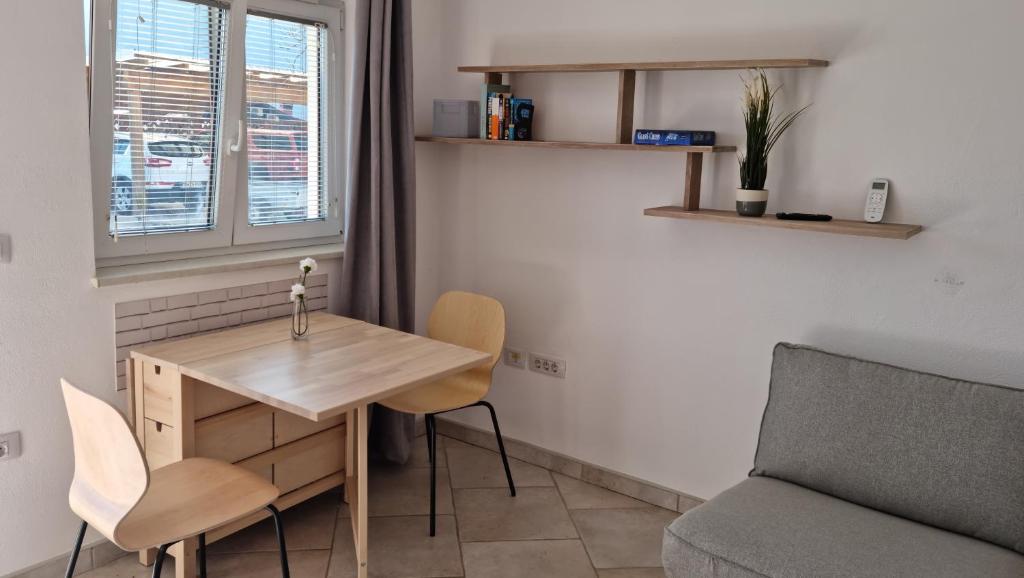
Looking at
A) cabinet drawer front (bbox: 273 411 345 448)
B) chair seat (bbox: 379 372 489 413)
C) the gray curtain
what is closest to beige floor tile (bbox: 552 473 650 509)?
chair seat (bbox: 379 372 489 413)

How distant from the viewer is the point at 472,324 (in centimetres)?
362

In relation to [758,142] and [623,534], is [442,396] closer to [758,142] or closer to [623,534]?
[623,534]

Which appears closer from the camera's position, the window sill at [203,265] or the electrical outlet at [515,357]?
the window sill at [203,265]

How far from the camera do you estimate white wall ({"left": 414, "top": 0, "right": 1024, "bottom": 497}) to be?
2662 mm

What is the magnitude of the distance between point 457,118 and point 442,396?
1.19m

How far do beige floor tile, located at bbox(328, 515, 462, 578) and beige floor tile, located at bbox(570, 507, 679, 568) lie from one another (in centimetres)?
50

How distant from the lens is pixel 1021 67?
2.54m

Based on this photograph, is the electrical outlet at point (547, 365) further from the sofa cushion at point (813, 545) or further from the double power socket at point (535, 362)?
the sofa cushion at point (813, 545)

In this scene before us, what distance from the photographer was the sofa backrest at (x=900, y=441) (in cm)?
239

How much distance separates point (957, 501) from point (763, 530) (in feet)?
1.88

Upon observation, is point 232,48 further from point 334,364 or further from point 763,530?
point 763,530

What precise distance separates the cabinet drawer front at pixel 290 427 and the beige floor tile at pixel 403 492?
0.38 m

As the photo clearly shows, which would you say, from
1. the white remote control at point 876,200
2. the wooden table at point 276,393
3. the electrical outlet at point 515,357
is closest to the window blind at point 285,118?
the wooden table at point 276,393

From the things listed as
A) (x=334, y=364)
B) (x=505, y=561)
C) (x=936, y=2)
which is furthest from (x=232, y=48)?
(x=936, y=2)
